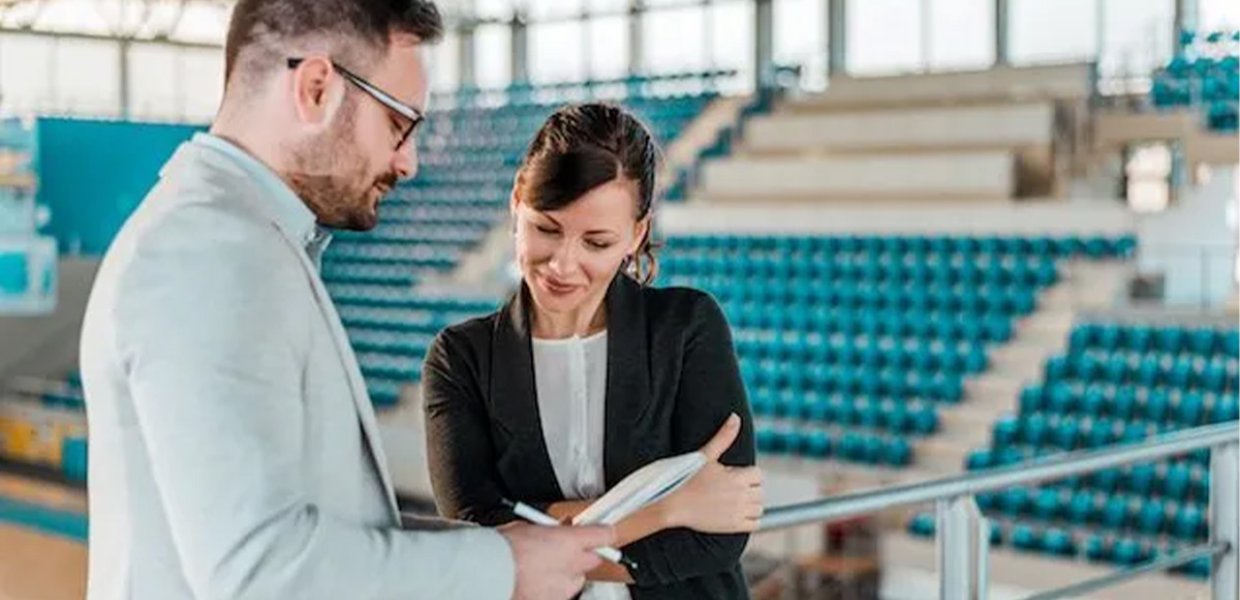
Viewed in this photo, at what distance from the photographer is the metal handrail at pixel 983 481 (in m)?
1.71

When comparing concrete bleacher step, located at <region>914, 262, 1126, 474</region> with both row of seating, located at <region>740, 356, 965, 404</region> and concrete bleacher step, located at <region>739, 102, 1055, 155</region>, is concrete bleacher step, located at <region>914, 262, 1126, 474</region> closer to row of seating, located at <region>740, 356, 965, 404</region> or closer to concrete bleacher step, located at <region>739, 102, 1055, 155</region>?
row of seating, located at <region>740, 356, 965, 404</region>

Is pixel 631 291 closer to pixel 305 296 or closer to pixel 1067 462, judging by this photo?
pixel 305 296

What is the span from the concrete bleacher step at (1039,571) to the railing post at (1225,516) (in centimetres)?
467

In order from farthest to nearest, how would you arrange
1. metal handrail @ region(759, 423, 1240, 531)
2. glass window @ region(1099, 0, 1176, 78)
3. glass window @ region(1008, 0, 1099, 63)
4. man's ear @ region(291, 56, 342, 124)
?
glass window @ region(1008, 0, 1099, 63)
glass window @ region(1099, 0, 1176, 78)
metal handrail @ region(759, 423, 1240, 531)
man's ear @ region(291, 56, 342, 124)

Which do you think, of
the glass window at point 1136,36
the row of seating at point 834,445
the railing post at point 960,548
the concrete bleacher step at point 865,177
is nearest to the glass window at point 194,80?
the concrete bleacher step at point 865,177

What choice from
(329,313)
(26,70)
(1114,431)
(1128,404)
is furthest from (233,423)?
(26,70)

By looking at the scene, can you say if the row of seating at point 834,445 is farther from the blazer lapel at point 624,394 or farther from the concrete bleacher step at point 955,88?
the blazer lapel at point 624,394

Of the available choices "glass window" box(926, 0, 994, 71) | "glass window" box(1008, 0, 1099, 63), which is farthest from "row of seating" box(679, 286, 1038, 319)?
"glass window" box(926, 0, 994, 71)

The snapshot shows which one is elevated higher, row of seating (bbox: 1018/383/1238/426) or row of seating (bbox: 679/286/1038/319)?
row of seating (bbox: 679/286/1038/319)

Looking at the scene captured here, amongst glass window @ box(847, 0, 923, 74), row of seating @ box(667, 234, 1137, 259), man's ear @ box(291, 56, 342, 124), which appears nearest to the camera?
man's ear @ box(291, 56, 342, 124)

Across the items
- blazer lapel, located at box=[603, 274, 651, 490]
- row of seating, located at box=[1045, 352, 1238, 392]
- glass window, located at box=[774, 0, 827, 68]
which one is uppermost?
glass window, located at box=[774, 0, 827, 68]

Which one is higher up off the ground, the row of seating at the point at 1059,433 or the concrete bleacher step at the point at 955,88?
the concrete bleacher step at the point at 955,88

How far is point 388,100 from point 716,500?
0.46m

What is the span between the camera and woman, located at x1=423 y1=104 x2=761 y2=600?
1402 mm
